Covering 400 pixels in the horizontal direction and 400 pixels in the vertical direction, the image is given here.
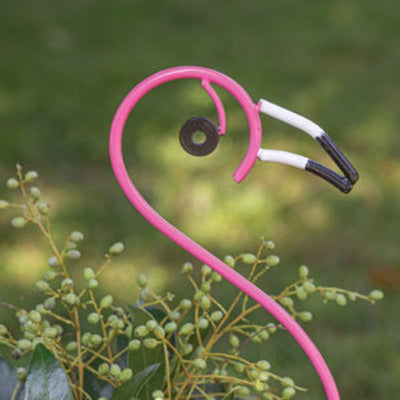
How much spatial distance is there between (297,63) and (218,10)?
3.59ft

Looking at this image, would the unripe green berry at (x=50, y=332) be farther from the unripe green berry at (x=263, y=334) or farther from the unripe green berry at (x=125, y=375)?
the unripe green berry at (x=263, y=334)

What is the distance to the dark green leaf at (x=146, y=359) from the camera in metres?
0.75

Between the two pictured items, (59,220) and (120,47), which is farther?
(120,47)

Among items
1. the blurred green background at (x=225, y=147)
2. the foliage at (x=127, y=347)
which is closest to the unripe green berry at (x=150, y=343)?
the foliage at (x=127, y=347)

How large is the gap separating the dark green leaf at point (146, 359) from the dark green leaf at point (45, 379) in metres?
0.09

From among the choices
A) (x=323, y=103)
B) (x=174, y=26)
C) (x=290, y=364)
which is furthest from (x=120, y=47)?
(x=290, y=364)

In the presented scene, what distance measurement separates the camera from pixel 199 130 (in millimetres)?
753

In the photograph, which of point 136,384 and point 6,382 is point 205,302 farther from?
point 6,382

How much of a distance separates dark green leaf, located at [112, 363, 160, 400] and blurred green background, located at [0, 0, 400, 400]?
1106 millimetres

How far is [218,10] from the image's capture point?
4.47 metres

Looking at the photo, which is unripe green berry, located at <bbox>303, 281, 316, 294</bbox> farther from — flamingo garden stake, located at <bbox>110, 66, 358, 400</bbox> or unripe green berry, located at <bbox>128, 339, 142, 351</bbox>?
unripe green berry, located at <bbox>128, 339, 142, 351</bbox>

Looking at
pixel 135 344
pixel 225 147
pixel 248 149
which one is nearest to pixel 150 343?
pixel 135 344

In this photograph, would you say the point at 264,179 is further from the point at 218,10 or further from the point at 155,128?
the point at 218,10

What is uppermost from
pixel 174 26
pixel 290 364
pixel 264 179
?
pixel 174 26
